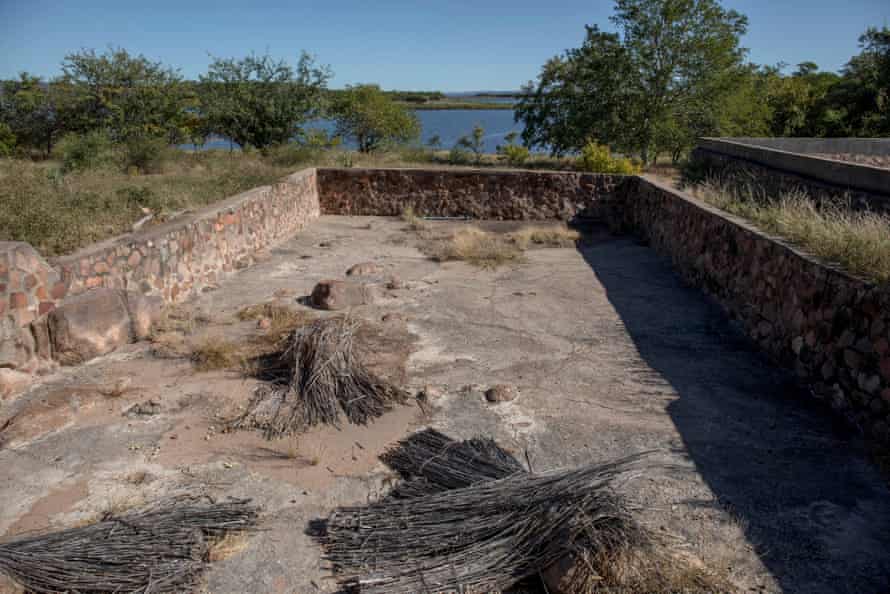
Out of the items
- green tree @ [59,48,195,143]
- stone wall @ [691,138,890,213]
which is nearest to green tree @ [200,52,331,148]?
green tree @ [59,48,195,143]

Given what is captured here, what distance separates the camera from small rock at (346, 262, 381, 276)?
913cm

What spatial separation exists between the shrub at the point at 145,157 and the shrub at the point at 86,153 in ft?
1.36

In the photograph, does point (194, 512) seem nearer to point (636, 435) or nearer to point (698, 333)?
point (636, 435)

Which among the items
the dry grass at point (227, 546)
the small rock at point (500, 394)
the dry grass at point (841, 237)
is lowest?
the dry grass at point (227, 546)

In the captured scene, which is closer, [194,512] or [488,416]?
[194,512]

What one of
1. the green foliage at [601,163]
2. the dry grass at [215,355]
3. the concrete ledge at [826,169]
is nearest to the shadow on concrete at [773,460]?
the concrete ledge at [826,169]

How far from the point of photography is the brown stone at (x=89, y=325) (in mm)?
5516

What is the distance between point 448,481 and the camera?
3.85 metres

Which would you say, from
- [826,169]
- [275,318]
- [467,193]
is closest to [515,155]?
[467,193]

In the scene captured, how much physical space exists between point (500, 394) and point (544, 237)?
6.77m

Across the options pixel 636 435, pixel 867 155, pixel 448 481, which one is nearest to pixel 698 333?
pixel 636 435

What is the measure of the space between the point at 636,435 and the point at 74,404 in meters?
4.35

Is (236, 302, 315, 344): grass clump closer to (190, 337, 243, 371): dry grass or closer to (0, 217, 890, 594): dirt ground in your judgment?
(0, 217, 890, 594): dirt ground

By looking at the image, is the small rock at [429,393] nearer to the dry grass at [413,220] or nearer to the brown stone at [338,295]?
the brown stone at [338,295]
